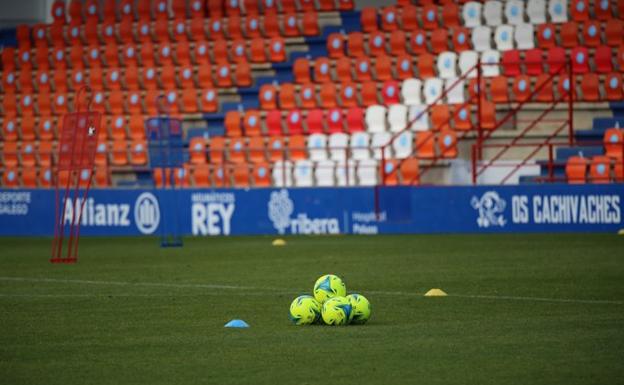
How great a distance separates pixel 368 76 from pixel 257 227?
19.5ft

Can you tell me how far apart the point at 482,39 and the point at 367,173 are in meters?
4.67

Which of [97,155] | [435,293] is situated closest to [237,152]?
[97,155]

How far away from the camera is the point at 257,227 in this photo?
27.1 m

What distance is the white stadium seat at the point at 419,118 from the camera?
28858 millimetres

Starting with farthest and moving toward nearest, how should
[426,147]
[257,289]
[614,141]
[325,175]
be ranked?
1. [325,175]
2. [426,147]
3. [614,141]
4. [257,289]

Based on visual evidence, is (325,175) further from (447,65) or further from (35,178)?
(35,178)

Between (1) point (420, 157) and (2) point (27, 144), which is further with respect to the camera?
(2) point (27, 144)

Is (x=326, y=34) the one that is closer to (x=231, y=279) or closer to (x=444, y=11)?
(x=444, y=11)

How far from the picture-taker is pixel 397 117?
95.7ft

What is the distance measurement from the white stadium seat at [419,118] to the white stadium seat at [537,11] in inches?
142

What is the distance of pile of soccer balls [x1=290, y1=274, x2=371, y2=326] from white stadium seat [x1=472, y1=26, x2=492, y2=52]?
2002 cm

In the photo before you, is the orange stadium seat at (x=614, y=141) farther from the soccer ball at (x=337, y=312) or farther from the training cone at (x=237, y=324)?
the training cone at (x=237, y=324)

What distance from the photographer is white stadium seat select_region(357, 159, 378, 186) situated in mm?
27844

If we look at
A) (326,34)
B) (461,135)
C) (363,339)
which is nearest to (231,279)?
(363,339)
